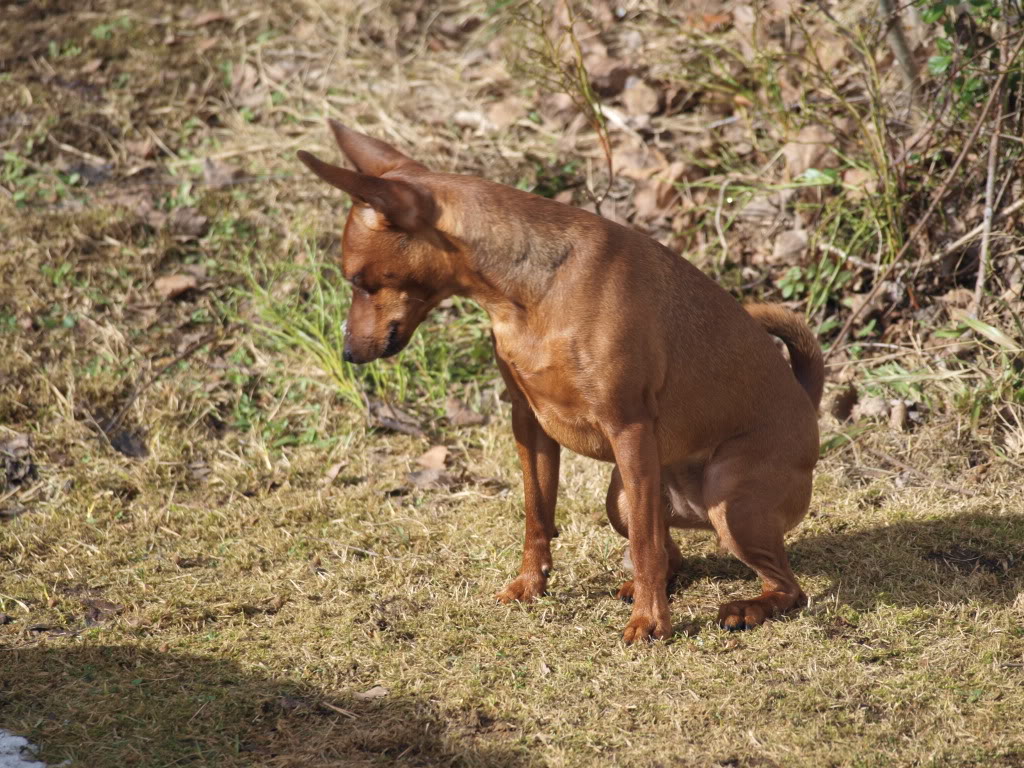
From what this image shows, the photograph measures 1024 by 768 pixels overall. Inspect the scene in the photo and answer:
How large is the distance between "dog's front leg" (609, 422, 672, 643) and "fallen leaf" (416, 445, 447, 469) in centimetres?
175

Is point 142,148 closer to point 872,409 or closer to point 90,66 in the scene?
point 90,66

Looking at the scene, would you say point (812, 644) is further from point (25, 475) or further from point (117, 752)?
point (25, 475)

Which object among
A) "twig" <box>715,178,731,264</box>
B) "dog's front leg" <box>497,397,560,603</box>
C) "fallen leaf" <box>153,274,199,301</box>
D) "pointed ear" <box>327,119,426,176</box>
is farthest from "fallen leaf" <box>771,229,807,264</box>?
"fallen leaf" <box>153,274,199,301</box>

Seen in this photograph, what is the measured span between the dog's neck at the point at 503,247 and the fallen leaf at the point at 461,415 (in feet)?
6.70

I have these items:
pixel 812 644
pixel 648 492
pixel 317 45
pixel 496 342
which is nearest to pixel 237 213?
pixel 317 45

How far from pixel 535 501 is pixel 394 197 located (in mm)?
1251

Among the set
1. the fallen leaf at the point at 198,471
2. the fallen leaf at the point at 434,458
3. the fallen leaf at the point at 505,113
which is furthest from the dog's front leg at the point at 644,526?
the fallen leaf at the point at 505,113

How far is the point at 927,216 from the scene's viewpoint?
215 inches

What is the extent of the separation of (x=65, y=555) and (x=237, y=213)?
2.75 m

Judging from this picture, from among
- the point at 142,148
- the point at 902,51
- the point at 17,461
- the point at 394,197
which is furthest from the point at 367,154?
the point at 142,148

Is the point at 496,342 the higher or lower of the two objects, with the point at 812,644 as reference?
higher

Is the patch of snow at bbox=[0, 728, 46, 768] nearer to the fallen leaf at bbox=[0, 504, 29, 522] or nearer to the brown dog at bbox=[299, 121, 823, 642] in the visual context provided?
the brown dog at bbox=[299, 121, 823, 642]

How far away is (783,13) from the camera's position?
6.88 m

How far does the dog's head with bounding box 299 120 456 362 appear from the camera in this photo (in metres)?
3.48
